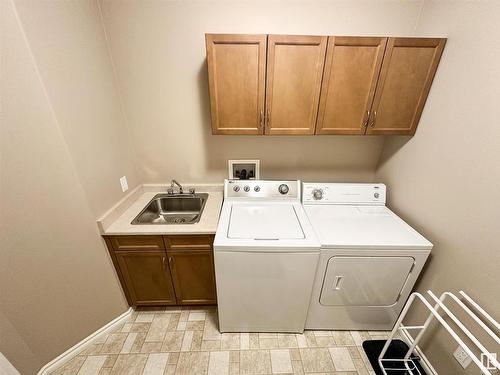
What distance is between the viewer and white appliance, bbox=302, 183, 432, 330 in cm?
131

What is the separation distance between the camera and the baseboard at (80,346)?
4.34 feet

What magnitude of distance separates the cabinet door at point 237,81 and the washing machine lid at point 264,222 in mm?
637

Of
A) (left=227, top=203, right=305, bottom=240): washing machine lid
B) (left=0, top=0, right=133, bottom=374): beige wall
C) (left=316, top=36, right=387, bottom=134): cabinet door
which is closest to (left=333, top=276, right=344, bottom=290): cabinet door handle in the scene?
(left=227, top=203, right=305, bottom=240): washing machine lid

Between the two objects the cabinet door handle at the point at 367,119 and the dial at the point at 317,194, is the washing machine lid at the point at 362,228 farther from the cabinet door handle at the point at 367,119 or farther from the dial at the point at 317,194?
the cabinet door handle at the point at 367,119

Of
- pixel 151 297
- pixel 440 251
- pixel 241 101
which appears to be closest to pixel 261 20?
pixel 241 101

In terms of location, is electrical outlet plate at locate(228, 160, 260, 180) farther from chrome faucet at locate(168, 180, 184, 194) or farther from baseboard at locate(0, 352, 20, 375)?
baseboard at locate(0, 352, 20, 375)

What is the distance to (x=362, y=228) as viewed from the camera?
1.46m

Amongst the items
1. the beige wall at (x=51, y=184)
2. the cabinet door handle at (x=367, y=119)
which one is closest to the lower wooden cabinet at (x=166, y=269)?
the beige wall at (x=51, y=184)

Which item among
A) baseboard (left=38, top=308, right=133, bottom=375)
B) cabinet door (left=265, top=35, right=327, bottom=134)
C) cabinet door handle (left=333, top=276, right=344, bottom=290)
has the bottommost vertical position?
baseboard (left=38, top=308, right=133, bottom=375)

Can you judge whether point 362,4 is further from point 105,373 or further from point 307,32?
point 105,373

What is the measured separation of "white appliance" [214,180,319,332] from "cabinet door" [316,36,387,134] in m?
0.76

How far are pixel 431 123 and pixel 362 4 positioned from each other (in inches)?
40.6

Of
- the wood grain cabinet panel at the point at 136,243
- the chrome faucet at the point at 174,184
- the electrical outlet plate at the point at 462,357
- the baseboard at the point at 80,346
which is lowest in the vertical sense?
the baseboard at the point at 80,346

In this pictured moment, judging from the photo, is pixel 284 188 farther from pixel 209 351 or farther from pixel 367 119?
pixel 209 351
